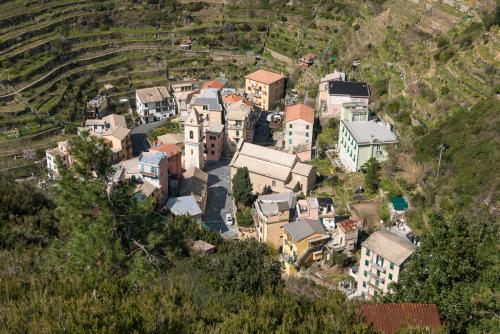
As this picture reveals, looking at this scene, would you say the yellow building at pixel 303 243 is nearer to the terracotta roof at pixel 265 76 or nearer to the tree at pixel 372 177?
the tree at pixel 372 177

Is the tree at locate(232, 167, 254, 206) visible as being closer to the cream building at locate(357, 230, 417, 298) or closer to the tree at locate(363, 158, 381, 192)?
the tree at locate(363, 158, 381, 192)

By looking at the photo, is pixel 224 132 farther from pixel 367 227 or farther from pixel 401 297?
pixel 401 297

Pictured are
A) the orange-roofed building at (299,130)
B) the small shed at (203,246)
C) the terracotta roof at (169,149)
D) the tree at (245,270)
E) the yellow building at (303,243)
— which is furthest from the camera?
the orange-roofed building at (299,130)

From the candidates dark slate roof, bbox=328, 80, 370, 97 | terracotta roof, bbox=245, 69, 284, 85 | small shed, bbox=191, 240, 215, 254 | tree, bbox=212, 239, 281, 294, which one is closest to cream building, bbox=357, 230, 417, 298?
tree, bbox=212, 239, 281, 294

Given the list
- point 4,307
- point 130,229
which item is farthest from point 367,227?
point 4,307

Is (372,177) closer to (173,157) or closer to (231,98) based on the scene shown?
(173,157)

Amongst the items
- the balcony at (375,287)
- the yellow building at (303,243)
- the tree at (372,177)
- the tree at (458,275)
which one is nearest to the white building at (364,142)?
the tree at (372,177)

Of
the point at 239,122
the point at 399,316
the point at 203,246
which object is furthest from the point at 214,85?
the point at 399,316
